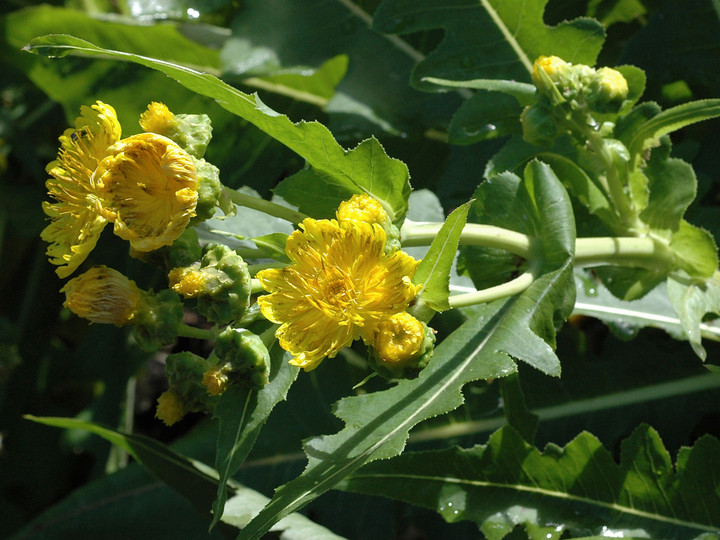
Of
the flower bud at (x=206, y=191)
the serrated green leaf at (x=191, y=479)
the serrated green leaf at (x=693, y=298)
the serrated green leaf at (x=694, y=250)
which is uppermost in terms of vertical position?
the flower bud at (x=206, y=191)

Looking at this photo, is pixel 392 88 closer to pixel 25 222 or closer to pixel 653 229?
pixel 653 229

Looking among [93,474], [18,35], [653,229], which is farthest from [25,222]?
[653,229]

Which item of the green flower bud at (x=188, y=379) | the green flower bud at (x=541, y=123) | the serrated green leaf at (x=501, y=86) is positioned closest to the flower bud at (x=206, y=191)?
the green flower bud at (x=188, y=379)

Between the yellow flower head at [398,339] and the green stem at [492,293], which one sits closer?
the yellow flower head at [398,339]

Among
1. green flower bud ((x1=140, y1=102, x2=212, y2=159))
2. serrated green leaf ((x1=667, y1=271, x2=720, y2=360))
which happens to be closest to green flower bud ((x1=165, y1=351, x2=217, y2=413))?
green flower bud ((x1=140, y1=102, x2=212, y2=159))

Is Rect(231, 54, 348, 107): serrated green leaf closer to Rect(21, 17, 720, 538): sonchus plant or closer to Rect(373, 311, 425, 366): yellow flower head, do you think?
Rect(21, 17, 720, 538): sonchus plant

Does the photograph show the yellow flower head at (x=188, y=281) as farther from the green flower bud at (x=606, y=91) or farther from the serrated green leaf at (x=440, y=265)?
the green flower bud at (x=606, y=91)
